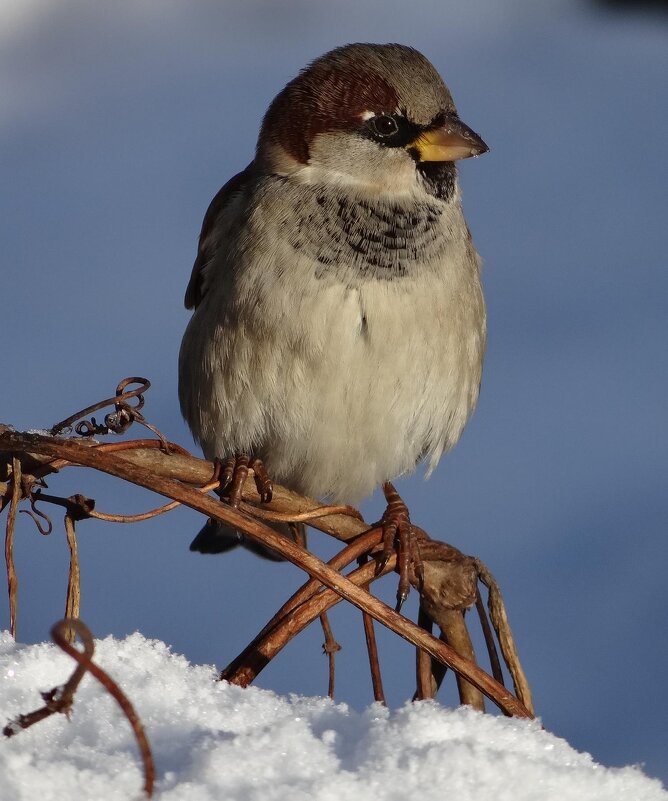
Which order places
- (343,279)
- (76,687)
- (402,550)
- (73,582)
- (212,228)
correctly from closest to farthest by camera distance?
(76,687)
(73,582)
(402,550)
(343,279)
(212,228)

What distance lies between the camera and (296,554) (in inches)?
37.1

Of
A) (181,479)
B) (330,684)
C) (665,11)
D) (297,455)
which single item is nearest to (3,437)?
(181,479)

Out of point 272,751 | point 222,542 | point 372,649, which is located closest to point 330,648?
point 372,649

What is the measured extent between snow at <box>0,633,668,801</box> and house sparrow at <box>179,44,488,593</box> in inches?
33.0

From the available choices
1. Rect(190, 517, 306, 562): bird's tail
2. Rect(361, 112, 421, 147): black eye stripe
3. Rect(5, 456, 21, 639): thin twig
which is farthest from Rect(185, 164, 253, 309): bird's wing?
Rect(5, 456, 21, 639): thin twig

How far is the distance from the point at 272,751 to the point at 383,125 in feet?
4.41

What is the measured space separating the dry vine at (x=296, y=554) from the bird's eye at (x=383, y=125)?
849mm

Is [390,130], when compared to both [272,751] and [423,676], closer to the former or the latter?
[423,676]


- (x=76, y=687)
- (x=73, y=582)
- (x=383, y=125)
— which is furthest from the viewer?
(x=383, y=125)

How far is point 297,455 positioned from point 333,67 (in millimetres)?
736

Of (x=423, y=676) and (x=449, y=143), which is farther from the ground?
(x=449, y=143)

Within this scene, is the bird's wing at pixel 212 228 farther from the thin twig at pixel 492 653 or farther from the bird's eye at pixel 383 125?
the thin twig at pixel 492 653

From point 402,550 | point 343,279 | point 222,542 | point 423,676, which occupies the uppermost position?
point 343,279

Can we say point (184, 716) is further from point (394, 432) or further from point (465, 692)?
point (394, 432)
